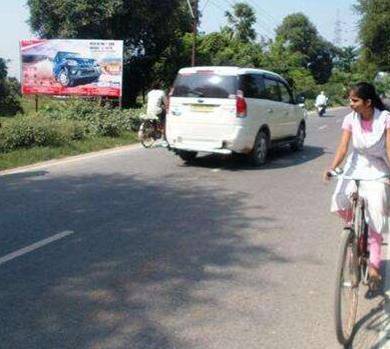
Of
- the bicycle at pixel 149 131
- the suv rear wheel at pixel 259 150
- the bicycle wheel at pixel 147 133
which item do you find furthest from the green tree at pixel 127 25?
the suv rear wheel at pixel 259 150

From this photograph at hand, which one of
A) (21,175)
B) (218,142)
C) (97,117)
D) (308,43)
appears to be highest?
(308,43)

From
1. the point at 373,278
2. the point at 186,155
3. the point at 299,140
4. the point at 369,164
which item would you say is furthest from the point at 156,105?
the point at 373,278

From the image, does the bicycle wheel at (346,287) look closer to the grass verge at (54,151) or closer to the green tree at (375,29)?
the grass verge at (54,151)

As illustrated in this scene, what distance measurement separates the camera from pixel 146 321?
4.62m

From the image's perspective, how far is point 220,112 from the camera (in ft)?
38.9

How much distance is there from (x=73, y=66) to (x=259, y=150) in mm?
11281

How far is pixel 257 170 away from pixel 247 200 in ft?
10.0

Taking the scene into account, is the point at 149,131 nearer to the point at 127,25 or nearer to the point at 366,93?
the point at 366,93

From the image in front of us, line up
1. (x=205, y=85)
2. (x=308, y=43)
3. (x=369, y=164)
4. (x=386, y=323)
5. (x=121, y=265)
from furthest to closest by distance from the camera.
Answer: (x=308, y=43) → (x=205, y=85) → (x=121, y=265) → (x=369, y=164) → (x=386, y=323)

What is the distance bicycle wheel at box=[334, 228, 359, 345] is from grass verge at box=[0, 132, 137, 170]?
9236mm

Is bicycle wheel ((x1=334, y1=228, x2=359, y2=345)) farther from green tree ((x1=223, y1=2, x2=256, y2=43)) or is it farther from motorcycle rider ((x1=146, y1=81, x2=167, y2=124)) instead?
green tree ((x1=223, y1=2, x2=256, y2=43))

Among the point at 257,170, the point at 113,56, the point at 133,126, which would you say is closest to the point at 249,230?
the point at 257,170

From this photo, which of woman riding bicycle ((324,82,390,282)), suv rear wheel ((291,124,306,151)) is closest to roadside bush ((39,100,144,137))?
suv rear wheel ((291,124,306,151))

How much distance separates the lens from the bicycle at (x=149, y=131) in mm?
16547
